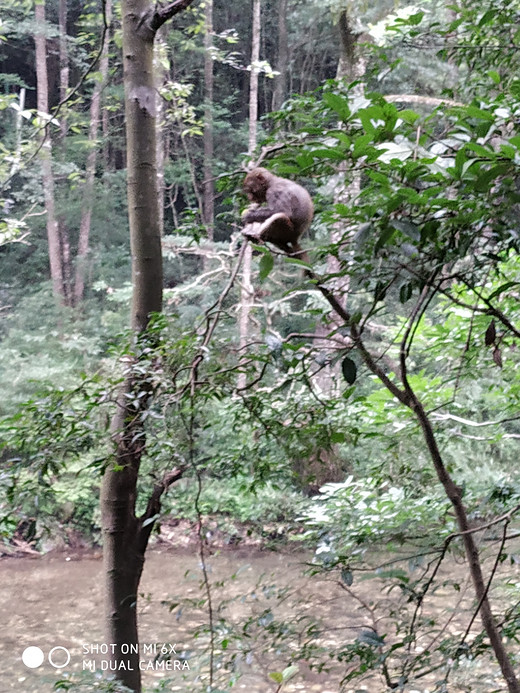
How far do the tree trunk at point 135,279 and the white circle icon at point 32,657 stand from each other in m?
2.21

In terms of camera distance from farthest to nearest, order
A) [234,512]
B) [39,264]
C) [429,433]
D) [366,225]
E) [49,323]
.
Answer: [39,264]
[49,323]
[234,512]
[429,433]
[366,225]

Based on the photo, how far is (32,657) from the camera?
342 cm

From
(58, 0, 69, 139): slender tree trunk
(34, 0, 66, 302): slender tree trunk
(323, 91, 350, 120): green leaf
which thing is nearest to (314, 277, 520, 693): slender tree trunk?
(323, 91, 350, 120): green leaf

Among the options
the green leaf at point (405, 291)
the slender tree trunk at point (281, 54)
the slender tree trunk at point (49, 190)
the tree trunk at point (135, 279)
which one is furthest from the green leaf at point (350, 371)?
the slender tree trunk at point (281, 54)

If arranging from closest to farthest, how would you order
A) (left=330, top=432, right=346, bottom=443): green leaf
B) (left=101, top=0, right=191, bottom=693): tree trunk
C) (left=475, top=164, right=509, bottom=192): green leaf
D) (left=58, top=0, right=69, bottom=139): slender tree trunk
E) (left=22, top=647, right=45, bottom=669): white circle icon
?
(left=475, top=164, right=509, bottom=192): green leaf → (left=330, top=432, right=346, bottom=443): green leaf → (left=101, top=0, right=191, bottom=693): tree trunk → (left=22, top=647, right=45, bottom=669): white circle icon → (left=58, top=0, right=69, bottom=139): slender tree trunk

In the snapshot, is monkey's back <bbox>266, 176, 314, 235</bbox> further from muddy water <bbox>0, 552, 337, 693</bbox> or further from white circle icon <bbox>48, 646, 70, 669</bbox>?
white circle icon <bbox>48, 646, 70, 669</bbox>

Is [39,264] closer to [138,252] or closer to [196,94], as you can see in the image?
[196,94]

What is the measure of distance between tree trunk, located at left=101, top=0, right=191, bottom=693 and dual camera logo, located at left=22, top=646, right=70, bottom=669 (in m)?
2.11

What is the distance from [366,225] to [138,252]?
0.96 metres

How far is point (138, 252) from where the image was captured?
60.7 inches

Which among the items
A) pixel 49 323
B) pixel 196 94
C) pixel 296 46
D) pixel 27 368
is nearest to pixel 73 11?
pixel 196 94

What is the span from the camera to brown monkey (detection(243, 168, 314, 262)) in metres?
1.36

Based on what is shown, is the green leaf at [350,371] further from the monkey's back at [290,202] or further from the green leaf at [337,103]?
the monkey's back at [290,202]

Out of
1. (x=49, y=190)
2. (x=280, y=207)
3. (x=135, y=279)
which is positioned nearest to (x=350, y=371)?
(x=280, y=207)
